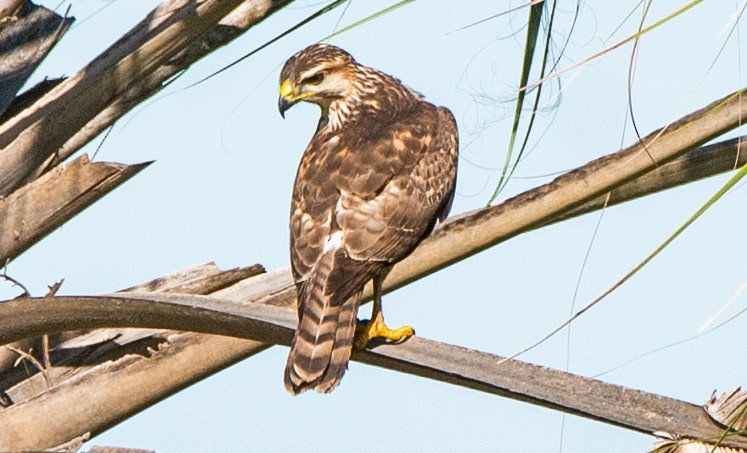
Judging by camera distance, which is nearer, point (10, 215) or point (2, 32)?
point (10, 215)

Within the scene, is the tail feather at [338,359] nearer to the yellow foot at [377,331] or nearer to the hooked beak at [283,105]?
the yellow foot at [377,331]

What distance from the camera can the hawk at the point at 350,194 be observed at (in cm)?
495

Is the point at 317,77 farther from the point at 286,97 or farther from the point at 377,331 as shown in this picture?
the point at 377,331

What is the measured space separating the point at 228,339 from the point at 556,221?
1.01m

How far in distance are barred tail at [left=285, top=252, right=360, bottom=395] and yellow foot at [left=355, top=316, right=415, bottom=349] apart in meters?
0.28

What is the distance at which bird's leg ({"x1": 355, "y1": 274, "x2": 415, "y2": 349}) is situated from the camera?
5.36 m

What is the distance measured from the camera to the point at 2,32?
205 inches

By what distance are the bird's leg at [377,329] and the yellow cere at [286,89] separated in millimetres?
1201

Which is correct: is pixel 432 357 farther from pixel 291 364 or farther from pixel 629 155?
pixel 291 364

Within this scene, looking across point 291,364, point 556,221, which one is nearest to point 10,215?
point 291,364

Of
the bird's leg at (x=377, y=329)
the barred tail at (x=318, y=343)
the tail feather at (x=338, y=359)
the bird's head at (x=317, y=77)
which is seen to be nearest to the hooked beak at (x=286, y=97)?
the bird's head at (x=317, y=77)

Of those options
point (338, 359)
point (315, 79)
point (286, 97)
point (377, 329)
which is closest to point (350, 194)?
point (377, 329)

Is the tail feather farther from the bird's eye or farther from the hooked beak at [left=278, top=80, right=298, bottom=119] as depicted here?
the bird's eye

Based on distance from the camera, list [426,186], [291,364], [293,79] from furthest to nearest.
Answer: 1. [293,79]
2. [426,186]
3. [291,364]
